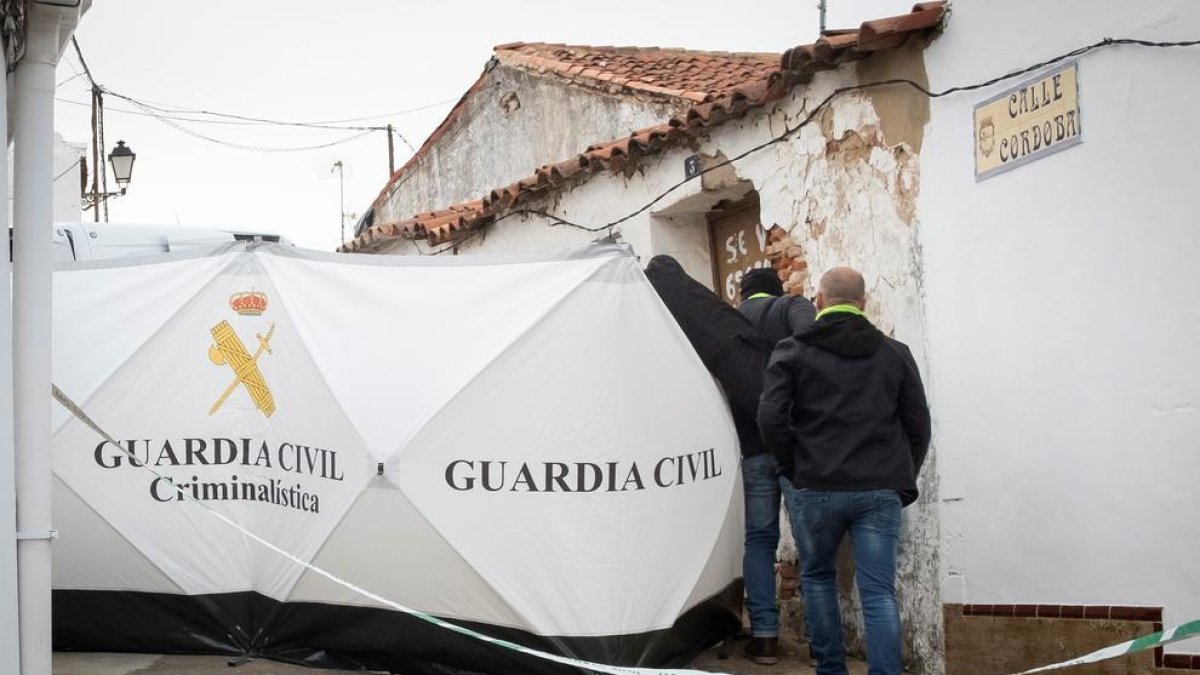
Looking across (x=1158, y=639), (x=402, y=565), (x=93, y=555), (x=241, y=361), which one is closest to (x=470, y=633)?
(x=402, y=565)

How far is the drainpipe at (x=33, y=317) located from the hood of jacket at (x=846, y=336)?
295 cm

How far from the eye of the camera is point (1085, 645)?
4.91m

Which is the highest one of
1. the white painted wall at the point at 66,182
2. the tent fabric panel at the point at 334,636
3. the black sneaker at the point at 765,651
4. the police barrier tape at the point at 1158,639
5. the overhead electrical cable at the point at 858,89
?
the white painted wall at the point at 66,182

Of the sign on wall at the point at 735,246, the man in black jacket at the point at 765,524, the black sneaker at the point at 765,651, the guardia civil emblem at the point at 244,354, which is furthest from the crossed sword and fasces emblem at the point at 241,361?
the sign on wall at the point at 735,246

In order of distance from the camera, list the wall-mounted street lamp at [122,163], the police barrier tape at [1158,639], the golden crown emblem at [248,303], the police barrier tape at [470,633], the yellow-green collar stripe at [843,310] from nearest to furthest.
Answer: the police barrier tape at [1158,639]
the police barrier tape at [470,633]
the yellow-green collar stripe at [843,310]
the golden crown emblem at [248,303]
the wall-mounted street lamp at [122,163]

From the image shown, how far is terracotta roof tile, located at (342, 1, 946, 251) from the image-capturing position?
5.99m

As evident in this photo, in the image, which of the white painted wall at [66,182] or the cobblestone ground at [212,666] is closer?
the cobblestone ground at [212,666]

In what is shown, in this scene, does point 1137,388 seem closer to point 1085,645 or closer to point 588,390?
point 1085,645

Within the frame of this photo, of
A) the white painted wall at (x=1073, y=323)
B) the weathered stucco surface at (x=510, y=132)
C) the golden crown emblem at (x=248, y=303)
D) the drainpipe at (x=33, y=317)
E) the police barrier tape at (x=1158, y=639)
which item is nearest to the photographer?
the police barrier tape at (x=1158, y=639)

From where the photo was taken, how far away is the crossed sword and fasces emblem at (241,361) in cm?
602

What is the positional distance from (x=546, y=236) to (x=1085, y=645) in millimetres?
5800

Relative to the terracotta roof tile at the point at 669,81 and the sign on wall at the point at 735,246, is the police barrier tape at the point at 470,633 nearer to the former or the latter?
the terracotta roof tile at the point at 669,81

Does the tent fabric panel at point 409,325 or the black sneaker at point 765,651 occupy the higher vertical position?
the tent fabric panel at point 409,325

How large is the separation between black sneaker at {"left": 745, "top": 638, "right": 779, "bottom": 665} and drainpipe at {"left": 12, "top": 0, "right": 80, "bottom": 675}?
10.4 feet
